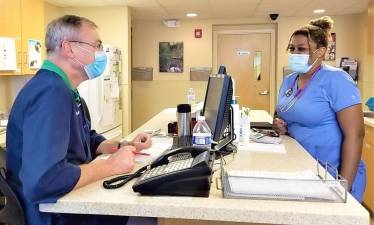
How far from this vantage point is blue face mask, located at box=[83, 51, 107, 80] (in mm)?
1450

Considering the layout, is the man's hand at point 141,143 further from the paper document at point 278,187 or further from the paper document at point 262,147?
the paper document at point 278,187

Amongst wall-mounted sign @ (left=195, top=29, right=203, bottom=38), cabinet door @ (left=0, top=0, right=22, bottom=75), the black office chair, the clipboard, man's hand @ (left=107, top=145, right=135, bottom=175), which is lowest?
the black office chair

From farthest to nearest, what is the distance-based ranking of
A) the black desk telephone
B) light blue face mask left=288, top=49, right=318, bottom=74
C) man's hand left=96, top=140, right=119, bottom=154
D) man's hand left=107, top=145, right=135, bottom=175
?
1. light blue face mask left=288, top=49, right=318, bottom=74
2. man's hand left=96, top=140, right=119, bottom=154
3. man's hand left=107, top=145, right=135, bottom=175
4. the black desk telephone

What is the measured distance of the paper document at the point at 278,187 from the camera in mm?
1046

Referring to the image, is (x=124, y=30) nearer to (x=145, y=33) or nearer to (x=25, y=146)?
(x=145, y=33)

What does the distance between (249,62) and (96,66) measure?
16.0 ft

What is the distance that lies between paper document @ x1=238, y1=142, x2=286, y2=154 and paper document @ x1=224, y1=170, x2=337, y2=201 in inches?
20.7

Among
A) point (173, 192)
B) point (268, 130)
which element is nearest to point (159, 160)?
point (173, 192)

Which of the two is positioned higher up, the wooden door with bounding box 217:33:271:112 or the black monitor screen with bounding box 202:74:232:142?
the wooden door with bounding box 217:33:271:112

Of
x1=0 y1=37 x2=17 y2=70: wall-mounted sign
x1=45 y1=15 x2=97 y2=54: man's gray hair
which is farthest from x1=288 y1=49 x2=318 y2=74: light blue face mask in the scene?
x1=0 y1=37 x2=17 y2=70: wall-mounted sign

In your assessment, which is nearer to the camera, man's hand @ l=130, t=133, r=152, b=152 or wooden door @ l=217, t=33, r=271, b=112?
man's hand @ l=130, t=133, r=152, b=152

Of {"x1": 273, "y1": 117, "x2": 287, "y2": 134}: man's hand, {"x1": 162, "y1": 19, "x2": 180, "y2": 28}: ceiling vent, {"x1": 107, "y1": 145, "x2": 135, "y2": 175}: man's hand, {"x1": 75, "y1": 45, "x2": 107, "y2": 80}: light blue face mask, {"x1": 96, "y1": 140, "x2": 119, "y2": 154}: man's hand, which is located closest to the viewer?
{"x1": 107, "y1": 145, "x2": 135, "y2": 175}: man's hand

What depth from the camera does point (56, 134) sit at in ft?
3.55

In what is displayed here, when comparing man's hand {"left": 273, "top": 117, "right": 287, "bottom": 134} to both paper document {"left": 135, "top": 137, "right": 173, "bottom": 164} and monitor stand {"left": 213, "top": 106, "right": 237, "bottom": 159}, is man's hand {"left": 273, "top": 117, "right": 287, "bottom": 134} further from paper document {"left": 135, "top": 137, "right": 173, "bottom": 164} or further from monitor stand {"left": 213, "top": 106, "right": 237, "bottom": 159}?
paper document {"left": 135, "top": 137, "right": 173, "bottom": 164}
